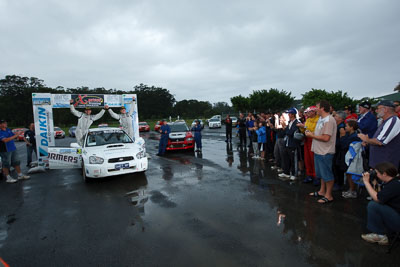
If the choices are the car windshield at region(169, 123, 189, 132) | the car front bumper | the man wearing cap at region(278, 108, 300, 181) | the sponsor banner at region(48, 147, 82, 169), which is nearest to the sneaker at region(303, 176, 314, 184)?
the man wearing cap at region(278, 108, 300, 181)

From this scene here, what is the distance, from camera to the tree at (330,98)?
106ft

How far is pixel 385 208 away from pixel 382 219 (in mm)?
177

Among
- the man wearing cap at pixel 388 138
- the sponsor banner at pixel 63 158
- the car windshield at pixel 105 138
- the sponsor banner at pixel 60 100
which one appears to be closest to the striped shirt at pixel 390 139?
the man wearing cap at pixel 388 138

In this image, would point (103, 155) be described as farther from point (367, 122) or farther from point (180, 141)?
point (367, 122)

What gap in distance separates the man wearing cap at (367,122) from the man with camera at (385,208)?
1.74m

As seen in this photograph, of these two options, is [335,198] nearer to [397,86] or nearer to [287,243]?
[287,243]

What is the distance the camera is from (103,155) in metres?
6.06

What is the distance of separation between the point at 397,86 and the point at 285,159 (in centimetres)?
4188

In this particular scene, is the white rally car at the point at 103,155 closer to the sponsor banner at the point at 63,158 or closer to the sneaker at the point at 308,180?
the sponsor banner at the point at 63,158

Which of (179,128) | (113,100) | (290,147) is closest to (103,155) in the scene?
(113,100)

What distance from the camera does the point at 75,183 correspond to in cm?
655

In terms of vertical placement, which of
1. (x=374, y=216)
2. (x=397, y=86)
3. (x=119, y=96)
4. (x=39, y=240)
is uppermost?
(x=397, y=86)

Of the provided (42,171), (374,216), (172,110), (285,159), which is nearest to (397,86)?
(285,159)

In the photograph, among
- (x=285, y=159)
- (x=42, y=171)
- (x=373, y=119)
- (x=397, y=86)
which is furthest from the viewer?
(x=397, y=86)
